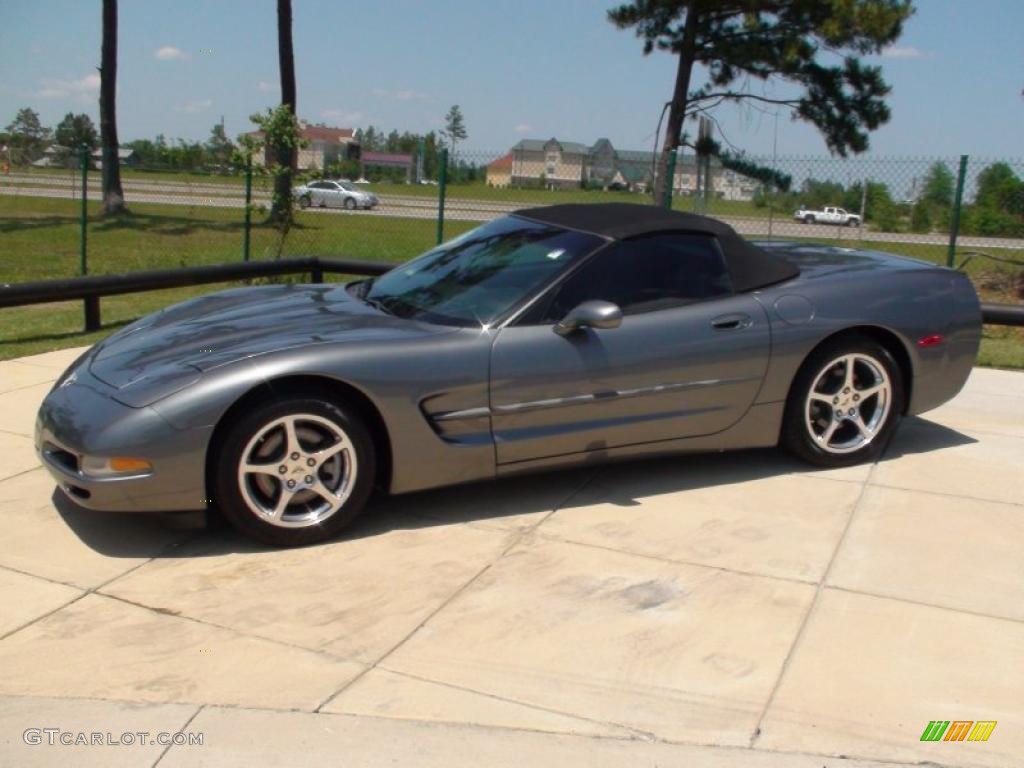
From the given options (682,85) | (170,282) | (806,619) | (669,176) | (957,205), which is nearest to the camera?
(806,619)

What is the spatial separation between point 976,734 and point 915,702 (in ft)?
0.69

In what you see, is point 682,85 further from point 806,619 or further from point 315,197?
point 806,619

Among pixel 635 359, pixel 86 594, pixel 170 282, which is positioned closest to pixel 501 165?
pixel 170 282

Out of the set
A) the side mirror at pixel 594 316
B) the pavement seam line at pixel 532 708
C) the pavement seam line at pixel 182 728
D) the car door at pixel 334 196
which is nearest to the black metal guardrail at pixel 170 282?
the side mirror at pixel 594 316

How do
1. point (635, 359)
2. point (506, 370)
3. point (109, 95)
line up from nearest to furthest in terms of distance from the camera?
point (506, 370) → point (635, 359) → point (109, 95)

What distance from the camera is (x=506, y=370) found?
4.63m

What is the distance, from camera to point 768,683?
3.44 meters

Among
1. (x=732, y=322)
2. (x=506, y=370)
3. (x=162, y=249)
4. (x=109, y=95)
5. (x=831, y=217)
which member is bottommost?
(x=162, y=249)

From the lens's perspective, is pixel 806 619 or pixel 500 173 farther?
pixel 500 173

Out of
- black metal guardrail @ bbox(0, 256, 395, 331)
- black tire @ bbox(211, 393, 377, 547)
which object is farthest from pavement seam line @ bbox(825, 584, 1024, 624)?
black metal guardrail @ bbox(0, 256, 395, 331)

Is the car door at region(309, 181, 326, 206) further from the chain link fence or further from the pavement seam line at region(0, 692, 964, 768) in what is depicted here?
the pavement seam line at region(0, 692, 964, 768)

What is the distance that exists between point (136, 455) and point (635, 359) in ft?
7.24

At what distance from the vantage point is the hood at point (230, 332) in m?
4.44

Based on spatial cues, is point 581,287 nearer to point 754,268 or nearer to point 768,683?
point 754,268
